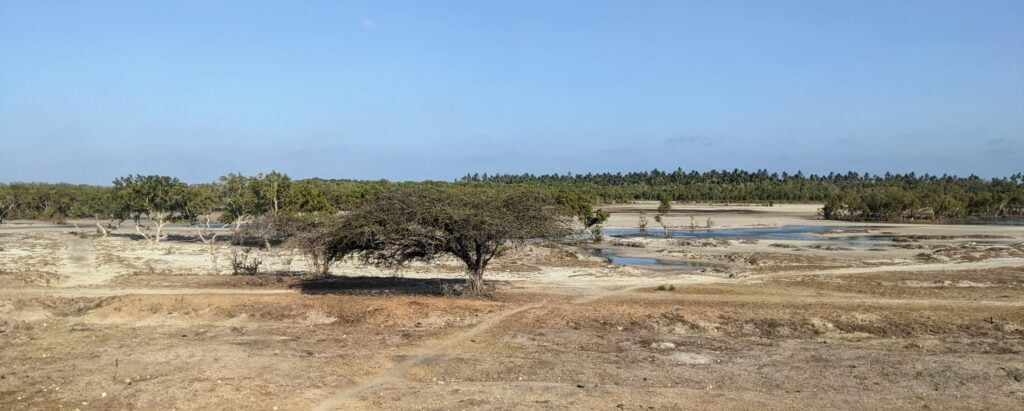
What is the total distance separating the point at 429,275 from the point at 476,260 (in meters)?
13.4

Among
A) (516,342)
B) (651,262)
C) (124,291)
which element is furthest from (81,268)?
(651,262)

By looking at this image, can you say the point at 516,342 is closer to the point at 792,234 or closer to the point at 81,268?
the point at 81,268

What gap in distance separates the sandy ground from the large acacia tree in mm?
2111

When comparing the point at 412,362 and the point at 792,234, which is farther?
the point at 792,234

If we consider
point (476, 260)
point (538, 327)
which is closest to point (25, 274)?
point (476, 260)

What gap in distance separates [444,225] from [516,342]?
7.48m

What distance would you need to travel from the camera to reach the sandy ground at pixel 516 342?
51.8 ft

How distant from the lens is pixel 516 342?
21.7 m

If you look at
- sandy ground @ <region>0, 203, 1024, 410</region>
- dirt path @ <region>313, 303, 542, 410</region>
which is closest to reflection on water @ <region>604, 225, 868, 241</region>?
sandy ground @ <region>0, 203, 1024, 410</region>

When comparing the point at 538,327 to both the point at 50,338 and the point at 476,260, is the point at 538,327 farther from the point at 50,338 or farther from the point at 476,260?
the point at 50,338

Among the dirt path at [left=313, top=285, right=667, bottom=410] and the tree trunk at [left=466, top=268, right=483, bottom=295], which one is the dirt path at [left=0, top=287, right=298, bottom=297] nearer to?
the tree trunk at [left=466, top=268, right=483, bottom=295]

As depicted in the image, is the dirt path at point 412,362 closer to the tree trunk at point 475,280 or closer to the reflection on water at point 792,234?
the tree trunk at point 475,280

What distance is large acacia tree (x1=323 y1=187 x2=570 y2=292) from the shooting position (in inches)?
1082

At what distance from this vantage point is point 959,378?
17.4 metres
